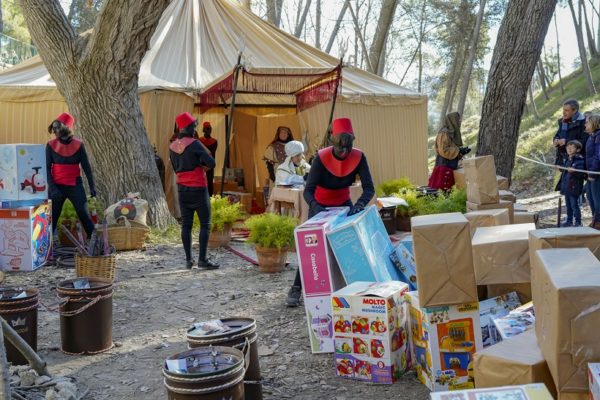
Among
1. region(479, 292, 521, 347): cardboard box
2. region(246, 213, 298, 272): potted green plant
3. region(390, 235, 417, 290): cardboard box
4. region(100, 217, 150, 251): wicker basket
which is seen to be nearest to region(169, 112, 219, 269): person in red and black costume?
region(246, 213, 298, 272): potted green plant

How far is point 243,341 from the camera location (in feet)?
12.6

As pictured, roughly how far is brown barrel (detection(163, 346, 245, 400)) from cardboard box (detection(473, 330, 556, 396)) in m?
1.15

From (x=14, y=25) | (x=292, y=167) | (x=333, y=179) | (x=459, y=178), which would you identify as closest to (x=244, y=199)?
(x=292, y=167)

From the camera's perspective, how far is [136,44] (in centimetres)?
925

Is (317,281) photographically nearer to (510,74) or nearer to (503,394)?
(503,394)

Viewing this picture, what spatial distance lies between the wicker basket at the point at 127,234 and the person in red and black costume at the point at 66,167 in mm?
632

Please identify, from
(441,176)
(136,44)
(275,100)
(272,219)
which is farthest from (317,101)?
(272,219)

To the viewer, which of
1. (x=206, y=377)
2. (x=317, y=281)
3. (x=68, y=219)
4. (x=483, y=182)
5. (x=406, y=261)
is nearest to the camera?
(x=206, y=377)

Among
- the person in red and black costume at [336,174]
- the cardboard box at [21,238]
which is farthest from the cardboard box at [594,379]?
the cardboard box at [21,238]

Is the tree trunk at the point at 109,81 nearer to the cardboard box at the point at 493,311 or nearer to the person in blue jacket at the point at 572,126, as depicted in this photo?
the person in blue jacket at the point at 572,126

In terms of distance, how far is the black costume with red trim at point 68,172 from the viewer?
8.02 metres

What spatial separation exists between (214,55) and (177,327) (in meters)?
8.68

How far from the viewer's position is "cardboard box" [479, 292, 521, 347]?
13.5ft

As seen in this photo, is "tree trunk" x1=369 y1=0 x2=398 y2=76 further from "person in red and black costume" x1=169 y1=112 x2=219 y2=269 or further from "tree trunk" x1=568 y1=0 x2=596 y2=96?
"tree trunk" x1=568 y1=0 x2=596 y2=96
